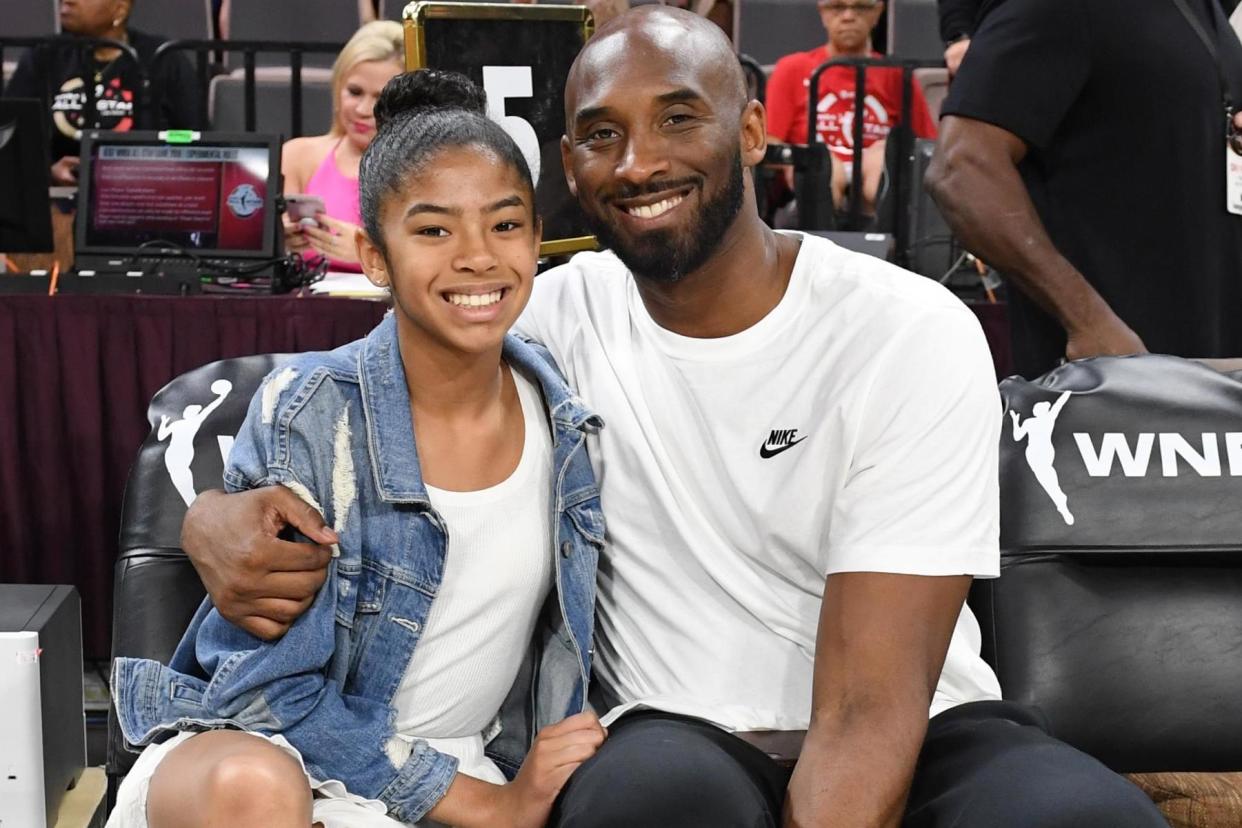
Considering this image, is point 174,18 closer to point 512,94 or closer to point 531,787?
point 512,94

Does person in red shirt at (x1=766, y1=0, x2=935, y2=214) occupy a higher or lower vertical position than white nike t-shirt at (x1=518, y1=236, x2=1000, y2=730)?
higher

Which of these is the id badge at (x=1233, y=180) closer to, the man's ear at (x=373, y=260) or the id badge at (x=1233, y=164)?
the id badge at (x=1233, y=164)

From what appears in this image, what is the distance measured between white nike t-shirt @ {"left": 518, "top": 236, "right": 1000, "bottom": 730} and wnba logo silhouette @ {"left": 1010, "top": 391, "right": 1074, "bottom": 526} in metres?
0.31

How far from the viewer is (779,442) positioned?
1958 mm

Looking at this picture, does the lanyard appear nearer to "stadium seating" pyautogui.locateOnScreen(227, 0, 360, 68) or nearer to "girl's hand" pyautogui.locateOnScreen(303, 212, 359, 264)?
"girl's hand" pyautogui.locateOnScreen(303, 212, 359, 264)

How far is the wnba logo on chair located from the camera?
2.25 metres

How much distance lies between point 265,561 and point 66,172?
3912mm

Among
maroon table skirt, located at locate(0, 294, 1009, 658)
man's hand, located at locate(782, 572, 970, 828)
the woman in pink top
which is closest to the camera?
man's hand, located at locate(782, 572, 970, 828)

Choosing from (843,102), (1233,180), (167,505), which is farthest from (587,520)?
(843,102)

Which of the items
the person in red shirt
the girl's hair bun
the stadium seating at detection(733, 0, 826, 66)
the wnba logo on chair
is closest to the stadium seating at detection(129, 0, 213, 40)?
the stadium seating at detection(733, 0, 826, 66)

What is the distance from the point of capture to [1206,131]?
2.70 metres

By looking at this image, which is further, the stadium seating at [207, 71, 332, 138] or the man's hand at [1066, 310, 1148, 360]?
the stadium seating at [207, 71, 332, 138]

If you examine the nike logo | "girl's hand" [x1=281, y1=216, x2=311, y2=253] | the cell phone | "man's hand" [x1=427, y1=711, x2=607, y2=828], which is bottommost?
"man's hand" [x1=427, y1=711, x2=607, y2=828]

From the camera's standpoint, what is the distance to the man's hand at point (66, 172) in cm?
528
